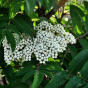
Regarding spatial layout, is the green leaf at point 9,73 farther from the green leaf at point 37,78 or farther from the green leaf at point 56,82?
the green leaf at point 56,82

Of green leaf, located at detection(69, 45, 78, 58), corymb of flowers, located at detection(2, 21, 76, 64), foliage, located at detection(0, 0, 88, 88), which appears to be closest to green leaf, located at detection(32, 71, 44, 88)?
foliage, located at detection(0, 0, 88, 88)

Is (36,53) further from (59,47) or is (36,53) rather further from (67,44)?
(67,44)

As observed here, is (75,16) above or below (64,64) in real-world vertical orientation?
above

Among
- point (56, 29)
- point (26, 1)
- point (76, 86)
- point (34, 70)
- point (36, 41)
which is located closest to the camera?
point (76, 86)

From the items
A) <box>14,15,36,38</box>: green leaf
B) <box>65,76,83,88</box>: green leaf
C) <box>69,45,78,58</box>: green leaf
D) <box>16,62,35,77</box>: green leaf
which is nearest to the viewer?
<box>65,76,83,88</box>: green leaf

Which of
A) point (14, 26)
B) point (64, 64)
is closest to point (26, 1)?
point (14, 26)

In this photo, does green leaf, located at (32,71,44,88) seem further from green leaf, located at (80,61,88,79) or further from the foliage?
green leaf, located at (80,61,88,79)

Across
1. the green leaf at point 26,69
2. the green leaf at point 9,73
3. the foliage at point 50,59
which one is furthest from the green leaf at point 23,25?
the green leaf at point 9,73
